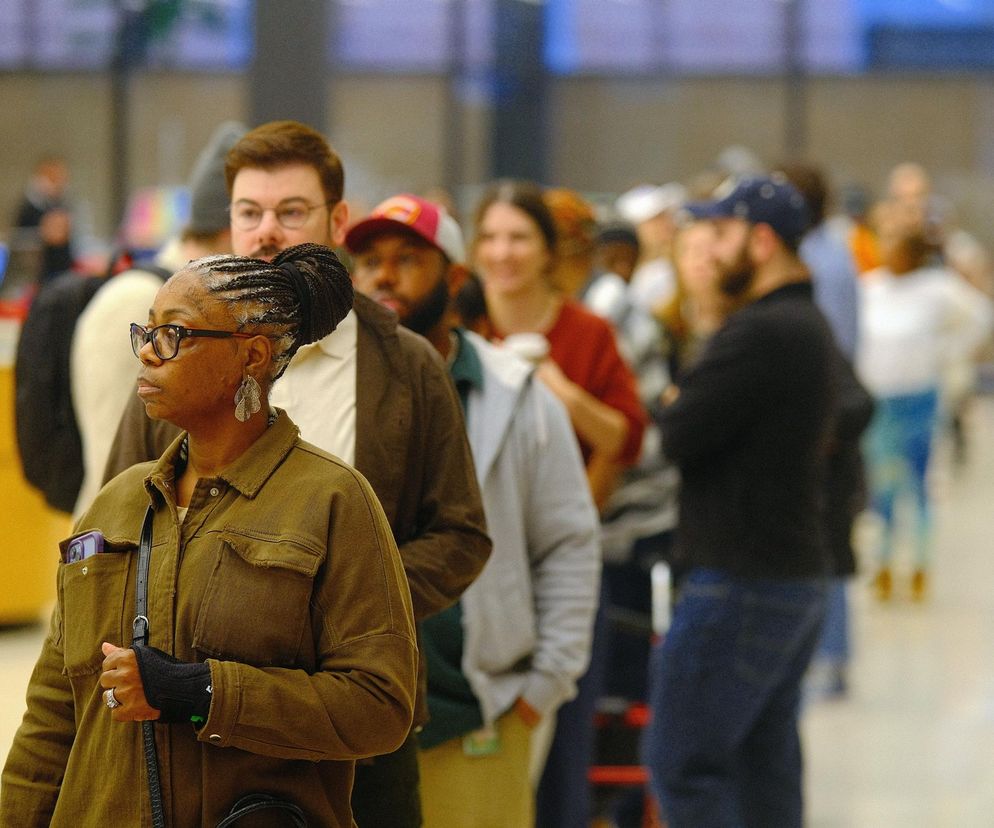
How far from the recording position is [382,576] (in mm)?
1688

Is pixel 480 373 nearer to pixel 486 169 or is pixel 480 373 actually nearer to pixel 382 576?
pixel 382 576

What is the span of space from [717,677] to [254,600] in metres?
1.92

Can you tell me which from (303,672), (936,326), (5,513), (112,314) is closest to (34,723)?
(303,672)

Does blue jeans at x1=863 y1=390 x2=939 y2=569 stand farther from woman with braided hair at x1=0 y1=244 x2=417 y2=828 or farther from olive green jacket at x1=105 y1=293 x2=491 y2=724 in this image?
woman with braided hair at x1=0 y1=244 x2=417 y2=828

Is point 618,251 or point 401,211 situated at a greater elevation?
point 401,211

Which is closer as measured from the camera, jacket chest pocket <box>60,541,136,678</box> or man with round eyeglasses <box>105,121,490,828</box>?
jacket chest pocket <box>60,541,136,678</box>

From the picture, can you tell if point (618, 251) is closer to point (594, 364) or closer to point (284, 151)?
point (594, 364)

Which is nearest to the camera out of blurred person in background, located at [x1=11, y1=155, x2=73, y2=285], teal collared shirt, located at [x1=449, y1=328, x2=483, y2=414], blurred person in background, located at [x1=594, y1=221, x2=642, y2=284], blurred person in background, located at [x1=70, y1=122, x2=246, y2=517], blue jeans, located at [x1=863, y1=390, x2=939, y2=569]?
teal collared shirt, located at [x1=449, y1=328, x2=483, y2=414]

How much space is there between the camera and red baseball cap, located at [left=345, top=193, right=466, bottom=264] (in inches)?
107

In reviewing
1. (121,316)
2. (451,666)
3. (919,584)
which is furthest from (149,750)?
(919,584)

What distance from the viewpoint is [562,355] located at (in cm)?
384

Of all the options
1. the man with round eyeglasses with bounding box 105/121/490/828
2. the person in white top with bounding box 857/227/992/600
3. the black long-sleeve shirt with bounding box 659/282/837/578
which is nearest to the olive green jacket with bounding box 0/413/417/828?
the man with round eyeglasses with bounding box 105/121/490/828

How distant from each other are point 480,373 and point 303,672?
1284 millimetres

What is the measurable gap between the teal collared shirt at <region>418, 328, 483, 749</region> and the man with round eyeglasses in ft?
1.39
